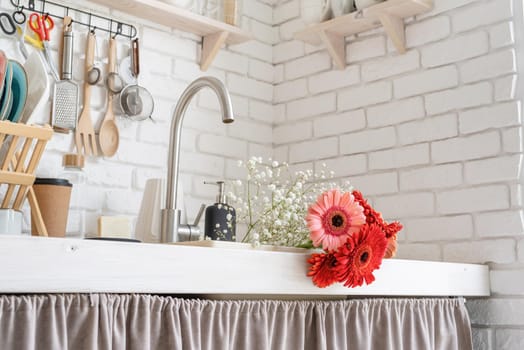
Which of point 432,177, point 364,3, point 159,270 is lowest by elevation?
point 159,270

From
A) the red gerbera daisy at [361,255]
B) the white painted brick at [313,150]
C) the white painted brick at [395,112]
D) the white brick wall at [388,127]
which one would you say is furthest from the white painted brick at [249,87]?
the red gerbera daisy at [361,255]

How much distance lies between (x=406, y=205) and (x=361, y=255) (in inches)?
30.8

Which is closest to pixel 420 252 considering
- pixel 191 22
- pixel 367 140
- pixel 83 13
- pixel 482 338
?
pixel 482 338

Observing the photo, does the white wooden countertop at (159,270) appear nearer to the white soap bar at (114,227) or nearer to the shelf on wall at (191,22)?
the white soap bar at (114,227)

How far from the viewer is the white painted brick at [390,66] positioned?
233cm

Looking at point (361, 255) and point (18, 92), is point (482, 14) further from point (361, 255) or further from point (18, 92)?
point (18, 92)

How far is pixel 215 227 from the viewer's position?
190 cm

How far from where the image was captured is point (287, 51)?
2725mm

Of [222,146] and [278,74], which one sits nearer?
[222,146]

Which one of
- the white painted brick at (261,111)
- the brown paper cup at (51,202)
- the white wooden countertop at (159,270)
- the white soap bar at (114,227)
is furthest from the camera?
the white painted brick at (261,111)

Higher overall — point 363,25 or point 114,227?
point 363,25

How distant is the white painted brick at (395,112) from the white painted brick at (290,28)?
1.62ft

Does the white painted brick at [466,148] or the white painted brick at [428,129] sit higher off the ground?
the white painted brick at [428,129]

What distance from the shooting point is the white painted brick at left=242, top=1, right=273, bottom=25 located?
8.82ft
